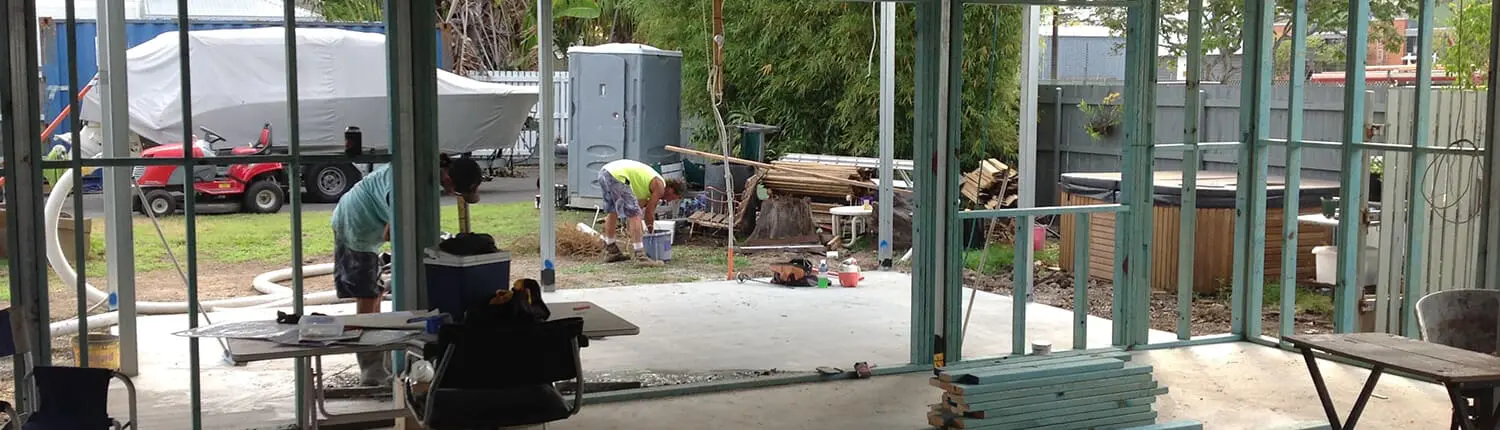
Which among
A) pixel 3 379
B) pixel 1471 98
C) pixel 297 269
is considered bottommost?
pixel 3 379

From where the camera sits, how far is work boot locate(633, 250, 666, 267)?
1148cm

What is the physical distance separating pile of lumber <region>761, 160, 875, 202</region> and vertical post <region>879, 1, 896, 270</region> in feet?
5.43

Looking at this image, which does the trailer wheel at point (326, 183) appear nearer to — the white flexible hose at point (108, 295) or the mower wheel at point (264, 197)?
the mower wheel at point (264, 197)

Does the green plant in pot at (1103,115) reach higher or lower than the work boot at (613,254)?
higher

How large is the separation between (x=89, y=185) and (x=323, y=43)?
3.33 m

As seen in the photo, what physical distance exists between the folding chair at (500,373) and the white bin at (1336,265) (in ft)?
16.0

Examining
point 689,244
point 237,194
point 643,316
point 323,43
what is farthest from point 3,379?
point 323,43

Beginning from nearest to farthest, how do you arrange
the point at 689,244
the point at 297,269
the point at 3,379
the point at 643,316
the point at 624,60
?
the point at 297,269, the point at 3,379, the point at 643,316, the point at 689,244, the point at 624,60

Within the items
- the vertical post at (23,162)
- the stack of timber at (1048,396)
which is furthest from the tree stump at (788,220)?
the vertical post at (23,162)

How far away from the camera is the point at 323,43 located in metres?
15.4

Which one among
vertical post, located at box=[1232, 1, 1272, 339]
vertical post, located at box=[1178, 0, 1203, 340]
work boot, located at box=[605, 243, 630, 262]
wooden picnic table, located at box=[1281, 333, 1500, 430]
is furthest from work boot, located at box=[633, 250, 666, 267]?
wooden picnic table, located at box=[1281, 333, 1500, 430]

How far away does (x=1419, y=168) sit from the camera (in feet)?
22.7

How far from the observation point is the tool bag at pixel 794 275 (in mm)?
10117

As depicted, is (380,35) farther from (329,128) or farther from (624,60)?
(624,60)
